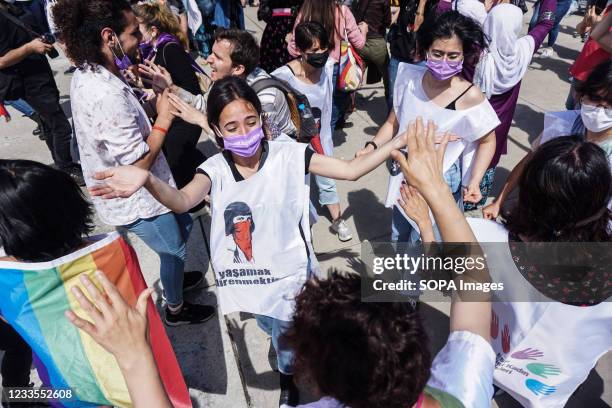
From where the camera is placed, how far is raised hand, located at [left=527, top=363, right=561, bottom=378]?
1.60 m

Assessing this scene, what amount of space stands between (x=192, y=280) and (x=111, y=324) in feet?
7.10

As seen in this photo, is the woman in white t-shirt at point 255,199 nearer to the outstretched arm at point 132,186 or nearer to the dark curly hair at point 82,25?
the outstretched arm at point 132,186

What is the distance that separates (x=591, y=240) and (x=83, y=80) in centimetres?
216

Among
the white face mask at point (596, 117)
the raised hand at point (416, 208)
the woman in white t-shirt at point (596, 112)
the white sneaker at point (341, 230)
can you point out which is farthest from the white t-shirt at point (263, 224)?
the white sneaker at point (341, 230)

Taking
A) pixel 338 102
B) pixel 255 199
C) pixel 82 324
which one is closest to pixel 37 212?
pixel 82 324

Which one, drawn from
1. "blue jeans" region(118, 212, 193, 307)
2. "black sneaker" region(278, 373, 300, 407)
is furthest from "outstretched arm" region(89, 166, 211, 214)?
"black sneaker" region(278, 373, 300, 407)

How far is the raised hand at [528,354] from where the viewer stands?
1571 mm

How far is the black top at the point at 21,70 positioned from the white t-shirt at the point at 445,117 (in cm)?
321

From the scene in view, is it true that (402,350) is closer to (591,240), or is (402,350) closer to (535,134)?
(591,240)

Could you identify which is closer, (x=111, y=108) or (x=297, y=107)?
(x=111, y=108)

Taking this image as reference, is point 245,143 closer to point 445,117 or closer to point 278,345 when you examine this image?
point 278,345

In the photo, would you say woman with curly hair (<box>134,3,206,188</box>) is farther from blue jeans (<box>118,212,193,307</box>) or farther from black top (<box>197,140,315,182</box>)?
black top (<box>197,140,315,182</box>)

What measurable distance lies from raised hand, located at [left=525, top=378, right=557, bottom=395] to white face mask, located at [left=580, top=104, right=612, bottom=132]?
124cm

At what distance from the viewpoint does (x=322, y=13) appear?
3.35 metres
